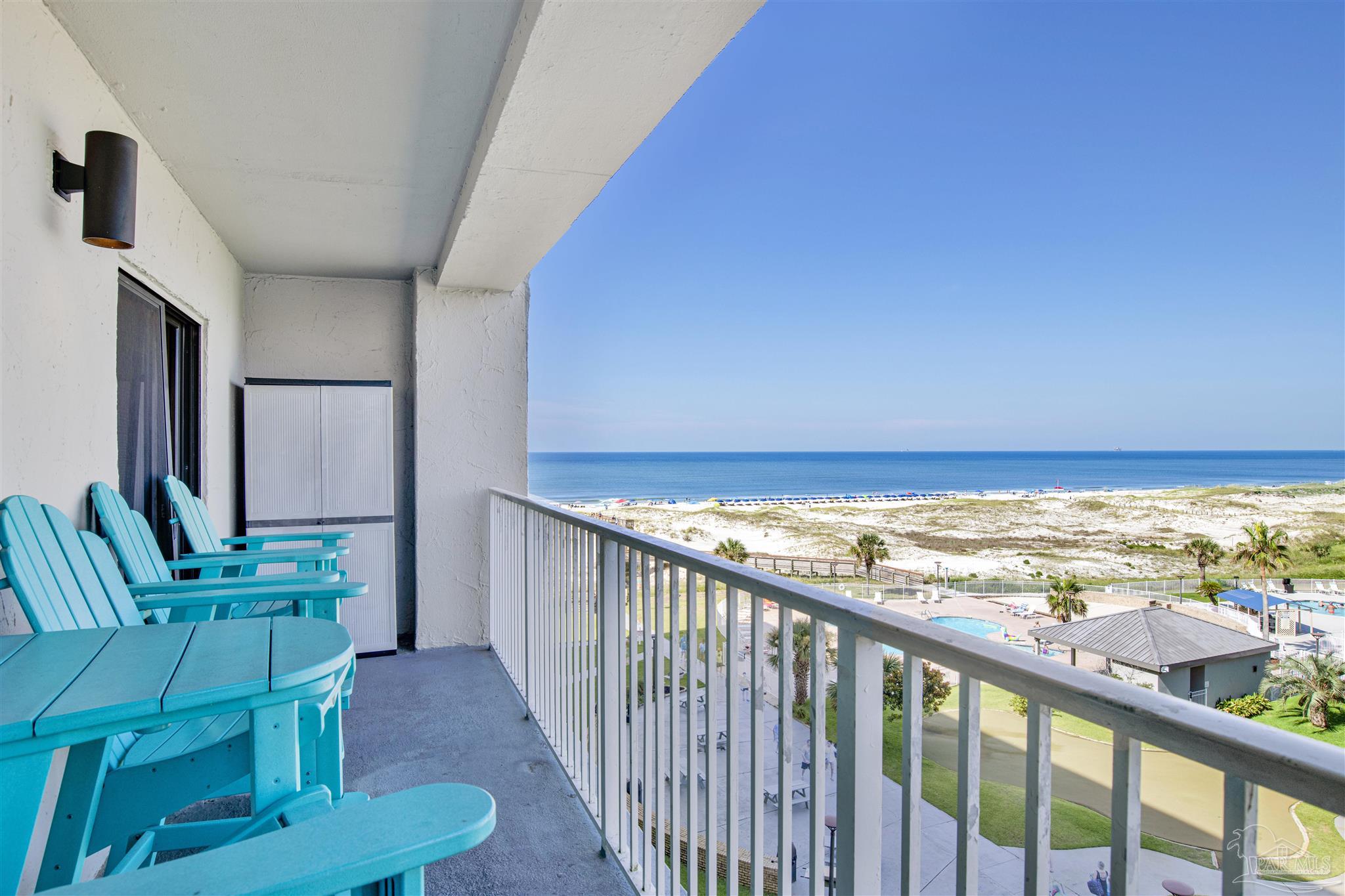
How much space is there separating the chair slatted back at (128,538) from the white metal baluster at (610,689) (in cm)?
131

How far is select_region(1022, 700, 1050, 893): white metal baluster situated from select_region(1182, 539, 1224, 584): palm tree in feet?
8.49

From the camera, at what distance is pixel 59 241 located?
1.91m

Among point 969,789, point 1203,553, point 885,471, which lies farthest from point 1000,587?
point 885,471

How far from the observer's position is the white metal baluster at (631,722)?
194 centimetres

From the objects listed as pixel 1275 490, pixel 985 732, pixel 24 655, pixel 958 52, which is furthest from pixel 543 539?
pixel 958 52

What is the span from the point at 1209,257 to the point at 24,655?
1075 centimetres

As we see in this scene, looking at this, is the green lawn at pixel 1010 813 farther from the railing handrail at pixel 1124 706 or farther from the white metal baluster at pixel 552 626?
the white metal baluster at pixel 552 626

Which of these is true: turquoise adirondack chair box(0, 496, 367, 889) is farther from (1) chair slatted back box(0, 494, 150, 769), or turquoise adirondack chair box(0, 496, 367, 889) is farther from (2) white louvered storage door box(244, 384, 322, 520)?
(2) white louvered storage door box(244, 384, 322, 520)

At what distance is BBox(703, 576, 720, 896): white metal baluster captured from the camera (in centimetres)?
145

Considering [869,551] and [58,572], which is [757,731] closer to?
[58,572]

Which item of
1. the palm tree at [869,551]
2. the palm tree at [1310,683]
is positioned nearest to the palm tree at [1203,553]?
the palm tree at [1310,683]

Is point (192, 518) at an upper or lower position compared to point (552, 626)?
upper

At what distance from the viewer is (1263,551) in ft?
8.86

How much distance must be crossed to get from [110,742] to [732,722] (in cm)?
114
